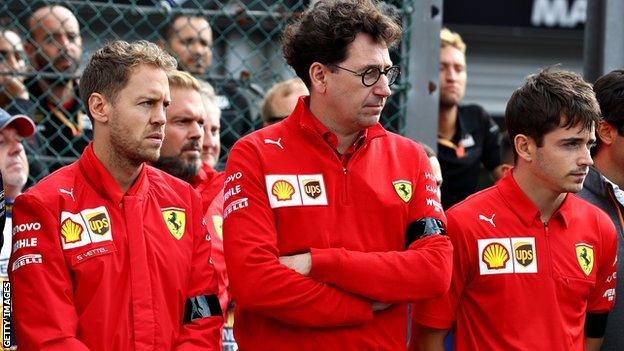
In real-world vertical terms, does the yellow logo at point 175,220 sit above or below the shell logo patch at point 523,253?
above

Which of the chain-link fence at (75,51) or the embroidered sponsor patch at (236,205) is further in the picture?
the chain-link fence at (75,51)

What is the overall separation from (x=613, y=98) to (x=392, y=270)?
1569mm

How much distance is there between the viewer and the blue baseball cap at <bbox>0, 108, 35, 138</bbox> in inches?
→ 196

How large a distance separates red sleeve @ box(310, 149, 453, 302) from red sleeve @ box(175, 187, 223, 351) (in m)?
0.46

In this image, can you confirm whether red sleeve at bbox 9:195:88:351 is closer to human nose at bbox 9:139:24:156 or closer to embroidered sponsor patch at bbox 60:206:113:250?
embroidered sponsor patch at bbox 60:206:113:250

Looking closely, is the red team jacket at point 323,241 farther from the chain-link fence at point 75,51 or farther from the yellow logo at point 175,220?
the chain-link fence at point 75,51

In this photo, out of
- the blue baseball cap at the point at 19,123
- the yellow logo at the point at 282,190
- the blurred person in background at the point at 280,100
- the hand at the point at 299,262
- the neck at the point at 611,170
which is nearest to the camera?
the hand at the point at 299,262

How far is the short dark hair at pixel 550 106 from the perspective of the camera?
15.3 ft

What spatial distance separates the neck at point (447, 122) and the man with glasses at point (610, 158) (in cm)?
214

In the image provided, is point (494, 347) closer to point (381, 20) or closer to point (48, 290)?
point (381, 20)

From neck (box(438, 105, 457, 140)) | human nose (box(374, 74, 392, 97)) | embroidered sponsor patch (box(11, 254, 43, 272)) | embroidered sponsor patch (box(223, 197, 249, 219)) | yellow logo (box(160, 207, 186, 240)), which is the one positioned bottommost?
neck (box(438, 105, 457, 140))

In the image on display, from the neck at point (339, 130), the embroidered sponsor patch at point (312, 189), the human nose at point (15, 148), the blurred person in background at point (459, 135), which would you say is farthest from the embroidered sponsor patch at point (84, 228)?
the blurred person in background at point (459, 135)

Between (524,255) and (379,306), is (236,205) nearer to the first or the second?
(379,306)

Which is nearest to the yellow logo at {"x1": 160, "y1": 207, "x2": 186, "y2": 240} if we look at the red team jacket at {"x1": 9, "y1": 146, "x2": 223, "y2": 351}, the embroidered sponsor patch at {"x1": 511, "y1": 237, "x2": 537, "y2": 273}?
the red team jacket at {"x1": 9, "y1": 146, "x2": 223, "y2": 351}
